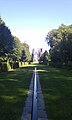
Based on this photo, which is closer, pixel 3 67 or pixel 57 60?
pixel 3 67

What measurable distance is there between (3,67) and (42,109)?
4017cm

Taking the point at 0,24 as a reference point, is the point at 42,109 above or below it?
below

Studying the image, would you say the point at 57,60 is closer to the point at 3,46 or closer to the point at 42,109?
the point at 3,46

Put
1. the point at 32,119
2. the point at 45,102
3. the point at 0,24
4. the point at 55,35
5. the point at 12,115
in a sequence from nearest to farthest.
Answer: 1. the point at 32,119
2. the point at 12,115
3. the point at 45,102
4. the point at 0,24
5. the point at 55,35

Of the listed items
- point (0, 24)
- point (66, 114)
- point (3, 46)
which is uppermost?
point (0, 24)

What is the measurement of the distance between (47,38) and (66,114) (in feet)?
317

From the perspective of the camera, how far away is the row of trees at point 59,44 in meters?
64.6

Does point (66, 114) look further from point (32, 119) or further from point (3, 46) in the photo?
point (3, 46)

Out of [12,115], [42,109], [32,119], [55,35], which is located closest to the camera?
[32,119]

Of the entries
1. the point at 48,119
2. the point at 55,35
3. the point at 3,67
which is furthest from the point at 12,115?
the point at 55,35

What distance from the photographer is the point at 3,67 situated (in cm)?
5056

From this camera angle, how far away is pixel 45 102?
41.7 feet

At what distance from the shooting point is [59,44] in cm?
7106

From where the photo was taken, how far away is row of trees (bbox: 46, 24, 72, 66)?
64.6 metres
